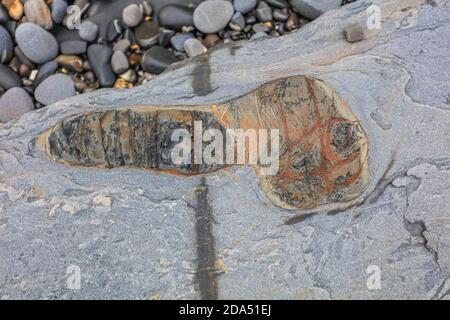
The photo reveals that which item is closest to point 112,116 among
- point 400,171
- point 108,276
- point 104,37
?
point 108,276

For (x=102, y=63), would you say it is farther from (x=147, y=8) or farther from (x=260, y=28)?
(x=260, y=28)

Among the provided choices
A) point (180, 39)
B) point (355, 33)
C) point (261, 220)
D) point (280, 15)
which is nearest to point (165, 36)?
point (180, 39)

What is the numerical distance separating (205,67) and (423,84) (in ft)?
2.34

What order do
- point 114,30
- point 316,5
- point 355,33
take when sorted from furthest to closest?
point 114,30, point 316,5, point 355,33

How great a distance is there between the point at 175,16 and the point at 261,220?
1004mm

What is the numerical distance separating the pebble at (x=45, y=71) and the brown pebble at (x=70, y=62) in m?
0.03

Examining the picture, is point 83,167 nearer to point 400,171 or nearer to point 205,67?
point 205,67

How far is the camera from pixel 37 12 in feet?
7.18

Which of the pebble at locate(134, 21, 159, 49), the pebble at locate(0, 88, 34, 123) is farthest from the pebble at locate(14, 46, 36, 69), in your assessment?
the pebble at locate(134, 21, 159, 49)

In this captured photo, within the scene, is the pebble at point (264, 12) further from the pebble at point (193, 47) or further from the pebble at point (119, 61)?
the pebble at point (119, 61)

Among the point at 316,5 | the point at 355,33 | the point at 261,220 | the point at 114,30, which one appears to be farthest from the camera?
the point at 114,30

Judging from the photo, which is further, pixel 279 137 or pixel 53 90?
pixel 53 90

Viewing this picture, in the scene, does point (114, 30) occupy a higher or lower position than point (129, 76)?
higher

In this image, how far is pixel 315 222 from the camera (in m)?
1.60
